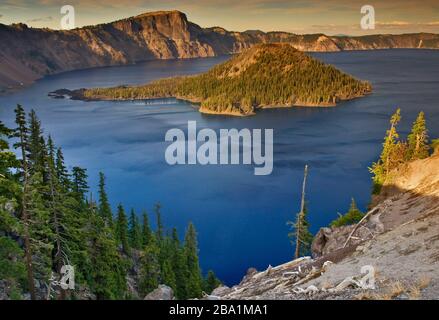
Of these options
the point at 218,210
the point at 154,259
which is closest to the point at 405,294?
the point at 154,259

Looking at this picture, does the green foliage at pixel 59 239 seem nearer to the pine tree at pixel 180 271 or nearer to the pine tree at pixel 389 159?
the pine tree at pixel 180 271

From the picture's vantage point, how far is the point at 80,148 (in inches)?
4530

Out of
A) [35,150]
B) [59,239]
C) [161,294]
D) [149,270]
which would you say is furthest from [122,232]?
[59,239]

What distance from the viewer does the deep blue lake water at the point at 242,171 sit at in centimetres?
6262

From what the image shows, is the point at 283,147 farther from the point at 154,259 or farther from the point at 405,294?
the point at 405,294

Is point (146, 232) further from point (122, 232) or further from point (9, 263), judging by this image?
→ point (9, 263)

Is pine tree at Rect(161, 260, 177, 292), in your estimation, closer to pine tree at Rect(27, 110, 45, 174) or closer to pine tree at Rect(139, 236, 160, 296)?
pine tree at Rect(139, 236, 160, 296)

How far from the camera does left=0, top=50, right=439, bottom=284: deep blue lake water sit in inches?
2466

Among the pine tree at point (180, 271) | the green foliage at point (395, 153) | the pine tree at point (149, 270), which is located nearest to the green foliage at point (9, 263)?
the pine tree at point (149, 270)

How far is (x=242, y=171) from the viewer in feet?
296

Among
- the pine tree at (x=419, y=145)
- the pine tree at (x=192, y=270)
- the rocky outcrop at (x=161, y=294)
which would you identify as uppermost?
the pine tree at (x=419, y=145)

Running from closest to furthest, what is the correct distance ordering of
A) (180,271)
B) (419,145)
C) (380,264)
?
(380,264), (180,271), (419,145)
